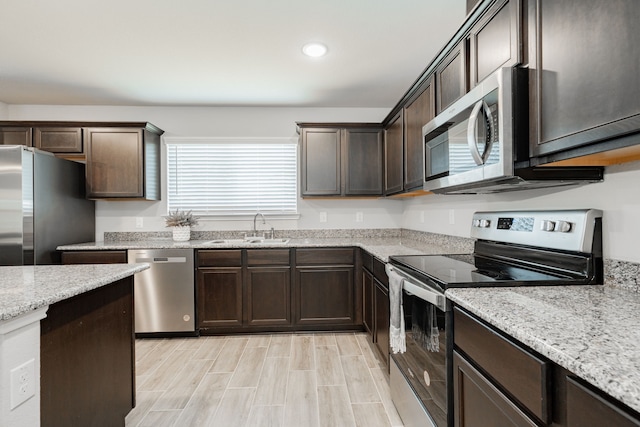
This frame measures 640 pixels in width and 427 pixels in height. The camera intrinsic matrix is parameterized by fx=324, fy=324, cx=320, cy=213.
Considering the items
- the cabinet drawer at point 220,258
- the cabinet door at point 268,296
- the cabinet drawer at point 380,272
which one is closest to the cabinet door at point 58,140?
the cabinet drawer at point 220,258

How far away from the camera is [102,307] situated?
5.04 ft

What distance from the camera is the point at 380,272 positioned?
243 centimetres

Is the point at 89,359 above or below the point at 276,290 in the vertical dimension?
above

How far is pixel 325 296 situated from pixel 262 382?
1.09m

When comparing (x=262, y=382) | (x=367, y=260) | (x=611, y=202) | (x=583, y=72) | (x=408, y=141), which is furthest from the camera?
(x=367, y=260)

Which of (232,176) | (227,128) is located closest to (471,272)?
A: (232,176)

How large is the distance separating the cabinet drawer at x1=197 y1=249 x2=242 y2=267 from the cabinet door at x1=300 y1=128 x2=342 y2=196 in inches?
38.2

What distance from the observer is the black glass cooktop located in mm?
1258

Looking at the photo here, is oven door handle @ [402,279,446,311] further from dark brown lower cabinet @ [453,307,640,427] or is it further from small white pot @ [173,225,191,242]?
small white pot @ [173,225,191,242]

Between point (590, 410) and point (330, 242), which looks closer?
point (590, 410)

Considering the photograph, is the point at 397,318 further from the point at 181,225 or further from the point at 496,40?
the point at 181,225

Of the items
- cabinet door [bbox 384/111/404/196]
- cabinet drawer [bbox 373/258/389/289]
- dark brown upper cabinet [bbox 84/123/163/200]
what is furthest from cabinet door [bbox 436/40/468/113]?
dark brown upper cabinet [bbox 84/123/163/200]

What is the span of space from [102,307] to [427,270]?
1557 mm

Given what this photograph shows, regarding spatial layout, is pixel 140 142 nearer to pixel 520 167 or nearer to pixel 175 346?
pixel 175 346
